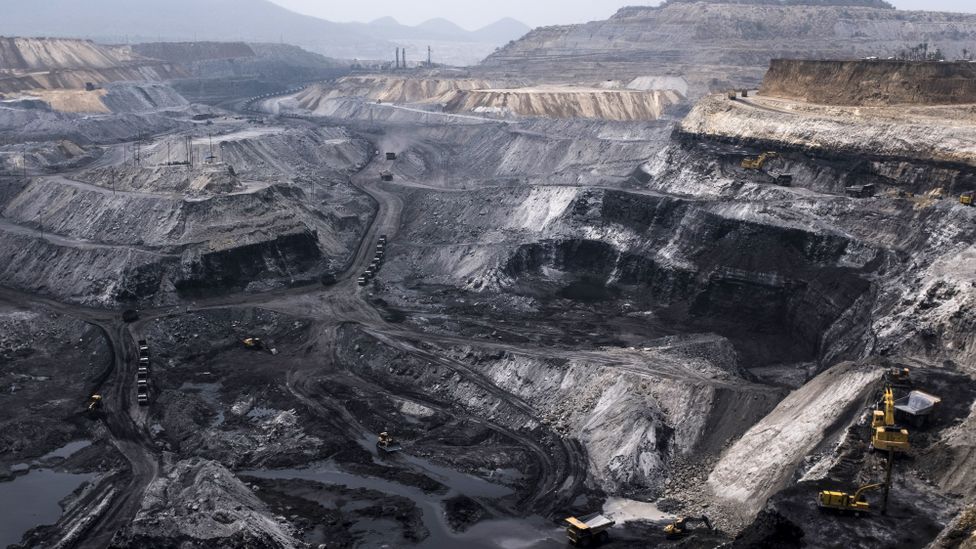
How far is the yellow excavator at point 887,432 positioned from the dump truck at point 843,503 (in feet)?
7.70

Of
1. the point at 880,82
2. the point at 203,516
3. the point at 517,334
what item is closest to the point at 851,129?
the point at 880,82

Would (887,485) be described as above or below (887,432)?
below

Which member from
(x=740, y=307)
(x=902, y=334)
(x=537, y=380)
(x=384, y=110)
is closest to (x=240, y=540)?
(x=537, y=380)

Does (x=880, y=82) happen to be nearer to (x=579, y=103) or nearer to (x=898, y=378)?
(x=898, y=378)

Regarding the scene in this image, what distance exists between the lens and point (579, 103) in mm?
112750

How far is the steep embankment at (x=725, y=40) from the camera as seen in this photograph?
14162 cm

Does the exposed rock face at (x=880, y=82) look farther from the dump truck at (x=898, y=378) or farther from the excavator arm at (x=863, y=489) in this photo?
the excavator arm at (x=863, y=489)

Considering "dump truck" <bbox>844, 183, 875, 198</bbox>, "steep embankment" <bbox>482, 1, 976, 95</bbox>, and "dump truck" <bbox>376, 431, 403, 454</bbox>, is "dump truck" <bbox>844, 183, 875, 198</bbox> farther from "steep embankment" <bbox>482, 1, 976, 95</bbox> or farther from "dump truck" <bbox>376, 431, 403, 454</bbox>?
"steep embankment" <bbox>482, 1, 976, 95</bbox>

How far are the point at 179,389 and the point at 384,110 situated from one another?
82749mm

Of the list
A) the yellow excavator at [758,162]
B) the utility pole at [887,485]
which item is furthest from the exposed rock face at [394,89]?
the utility pole at [887,485]

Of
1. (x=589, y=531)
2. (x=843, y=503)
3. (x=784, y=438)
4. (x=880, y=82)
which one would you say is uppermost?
(x=880, y=82)

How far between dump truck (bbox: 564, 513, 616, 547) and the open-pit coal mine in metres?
0.11

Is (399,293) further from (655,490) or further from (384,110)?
(384,110)

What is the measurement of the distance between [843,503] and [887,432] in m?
3.72
